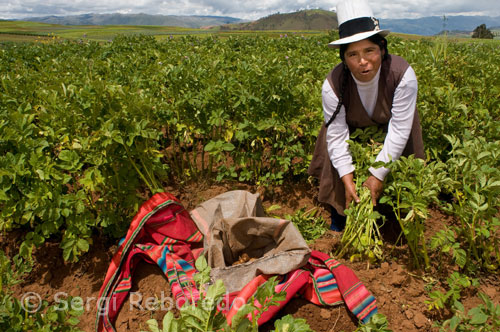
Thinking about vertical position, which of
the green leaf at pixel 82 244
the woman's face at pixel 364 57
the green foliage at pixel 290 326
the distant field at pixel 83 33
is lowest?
the green leaf at pixel 82 244

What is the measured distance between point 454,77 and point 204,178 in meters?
3.48

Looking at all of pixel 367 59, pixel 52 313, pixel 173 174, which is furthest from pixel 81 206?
pixel 367 59

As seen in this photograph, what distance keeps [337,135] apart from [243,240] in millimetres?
999

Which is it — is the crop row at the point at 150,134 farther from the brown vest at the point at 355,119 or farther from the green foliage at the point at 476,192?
the brown vest at the point at 355,119

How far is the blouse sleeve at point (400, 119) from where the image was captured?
2125 mm

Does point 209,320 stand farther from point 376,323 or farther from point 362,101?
point 362,101

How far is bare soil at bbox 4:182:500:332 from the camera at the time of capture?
1818 millimetres

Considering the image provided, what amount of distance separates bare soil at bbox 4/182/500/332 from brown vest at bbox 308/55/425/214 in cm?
35

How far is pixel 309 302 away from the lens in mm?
1928

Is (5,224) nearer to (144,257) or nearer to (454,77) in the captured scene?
(144,257)

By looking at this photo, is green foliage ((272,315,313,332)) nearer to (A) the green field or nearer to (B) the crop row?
(A) the green field

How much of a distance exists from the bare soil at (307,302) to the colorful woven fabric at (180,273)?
3.2 inches

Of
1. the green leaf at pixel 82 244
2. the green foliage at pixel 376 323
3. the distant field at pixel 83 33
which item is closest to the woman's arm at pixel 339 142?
the green foliage at pixel 376 323

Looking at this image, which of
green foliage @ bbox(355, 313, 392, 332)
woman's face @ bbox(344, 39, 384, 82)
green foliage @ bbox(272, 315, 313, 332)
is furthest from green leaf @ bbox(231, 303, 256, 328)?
woman's face @ bbox(344, 39, 384, 82)
